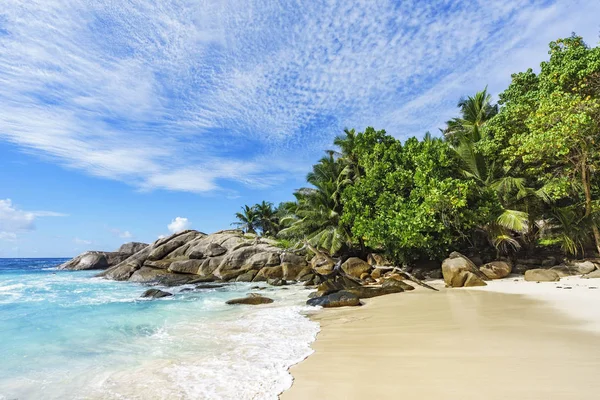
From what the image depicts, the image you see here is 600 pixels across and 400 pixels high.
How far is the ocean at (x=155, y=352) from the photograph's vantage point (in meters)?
4.83

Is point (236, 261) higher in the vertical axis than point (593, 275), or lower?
higher

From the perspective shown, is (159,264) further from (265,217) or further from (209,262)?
(265,217)

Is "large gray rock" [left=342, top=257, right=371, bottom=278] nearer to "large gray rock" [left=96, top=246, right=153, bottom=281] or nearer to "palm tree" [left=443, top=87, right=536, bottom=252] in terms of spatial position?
"palm tree" [left=443, top=87, right=536, bottom=252]

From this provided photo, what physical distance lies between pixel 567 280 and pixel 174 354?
595 inches

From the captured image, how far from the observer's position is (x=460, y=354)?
504 cm

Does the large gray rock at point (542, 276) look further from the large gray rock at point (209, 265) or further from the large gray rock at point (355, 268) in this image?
the large gray rock at point (209, 265)

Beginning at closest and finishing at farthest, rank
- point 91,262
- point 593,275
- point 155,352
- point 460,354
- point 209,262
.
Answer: point 460,354
point 155,352
point 593,275
point 209,262
point 91,262

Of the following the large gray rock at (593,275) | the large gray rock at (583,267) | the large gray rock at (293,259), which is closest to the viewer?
the large gray rock at (593,275)

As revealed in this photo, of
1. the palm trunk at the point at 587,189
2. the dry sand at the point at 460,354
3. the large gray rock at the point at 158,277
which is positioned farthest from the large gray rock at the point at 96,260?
the palm trunk at the point at 587,189

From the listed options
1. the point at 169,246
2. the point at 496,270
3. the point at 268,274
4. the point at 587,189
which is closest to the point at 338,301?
the point at 496,270

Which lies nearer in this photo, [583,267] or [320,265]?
[583,267]

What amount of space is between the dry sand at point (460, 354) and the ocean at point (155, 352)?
2.38 feet

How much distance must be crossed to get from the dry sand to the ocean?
73 centimetres

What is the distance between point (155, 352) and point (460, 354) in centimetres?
583
